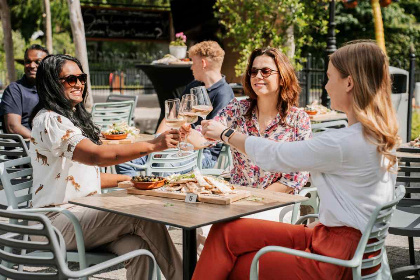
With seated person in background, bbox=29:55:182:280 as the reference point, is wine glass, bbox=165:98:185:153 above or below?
above

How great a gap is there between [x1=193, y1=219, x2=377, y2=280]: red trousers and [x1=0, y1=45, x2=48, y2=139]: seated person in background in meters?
4.36

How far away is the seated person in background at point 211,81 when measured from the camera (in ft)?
21.1

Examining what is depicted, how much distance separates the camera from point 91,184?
12.8 feet

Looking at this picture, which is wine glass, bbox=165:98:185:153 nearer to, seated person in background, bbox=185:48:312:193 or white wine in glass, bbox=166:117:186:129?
white wine in glass, bbox=166:117:186:129

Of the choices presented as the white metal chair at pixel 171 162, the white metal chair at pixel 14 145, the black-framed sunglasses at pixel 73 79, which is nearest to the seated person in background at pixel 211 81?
the white metal chair at pixel 171 162

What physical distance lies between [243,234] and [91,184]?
3.87 feet

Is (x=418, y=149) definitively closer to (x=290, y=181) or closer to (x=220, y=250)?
(x=290, y=181)

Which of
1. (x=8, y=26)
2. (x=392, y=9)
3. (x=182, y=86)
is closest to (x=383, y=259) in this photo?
(x=182, y=86)

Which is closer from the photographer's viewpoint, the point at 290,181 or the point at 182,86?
the point at 290,181

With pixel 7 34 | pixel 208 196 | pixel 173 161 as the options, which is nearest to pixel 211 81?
pixel 173 161

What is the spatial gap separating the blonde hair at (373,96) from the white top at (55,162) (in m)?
1.65

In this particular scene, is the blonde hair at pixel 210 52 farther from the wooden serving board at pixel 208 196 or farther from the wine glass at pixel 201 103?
the wooden serving board at pixel 208 196

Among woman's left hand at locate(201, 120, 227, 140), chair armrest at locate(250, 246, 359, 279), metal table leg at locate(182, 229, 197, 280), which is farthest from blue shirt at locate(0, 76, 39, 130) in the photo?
chair armrest at locate(250, 246, 359, 279)

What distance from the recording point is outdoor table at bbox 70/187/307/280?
3.06 metres
